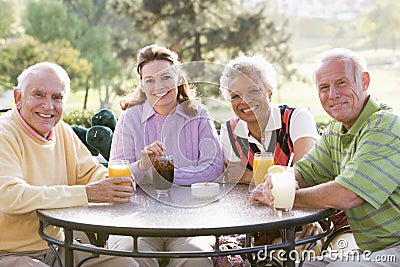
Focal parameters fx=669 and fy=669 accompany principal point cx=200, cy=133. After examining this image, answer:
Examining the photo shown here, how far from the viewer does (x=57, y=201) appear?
2119 millimetres

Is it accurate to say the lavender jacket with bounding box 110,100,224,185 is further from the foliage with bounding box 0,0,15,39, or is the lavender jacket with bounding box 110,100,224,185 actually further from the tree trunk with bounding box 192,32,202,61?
the foliage with bounding box 0,0,15,39

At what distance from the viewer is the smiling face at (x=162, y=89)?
2.36m

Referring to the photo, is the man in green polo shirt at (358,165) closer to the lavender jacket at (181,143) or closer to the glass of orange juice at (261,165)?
the glass of orange juice at (261,165)

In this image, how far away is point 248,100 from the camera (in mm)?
2410

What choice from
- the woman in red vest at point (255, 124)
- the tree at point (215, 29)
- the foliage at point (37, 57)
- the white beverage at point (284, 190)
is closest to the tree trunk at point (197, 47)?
the tree at point (215, 29)

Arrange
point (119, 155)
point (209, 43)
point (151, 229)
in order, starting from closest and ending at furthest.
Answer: point (151, 229) < point (119, 155) < point (209, 43)

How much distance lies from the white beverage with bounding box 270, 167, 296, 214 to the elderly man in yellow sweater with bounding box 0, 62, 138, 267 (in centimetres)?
50

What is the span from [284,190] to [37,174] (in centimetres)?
84

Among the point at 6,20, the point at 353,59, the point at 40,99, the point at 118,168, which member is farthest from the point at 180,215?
the point at 6,20

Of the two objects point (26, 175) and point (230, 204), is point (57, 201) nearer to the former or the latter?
point (26, 175)

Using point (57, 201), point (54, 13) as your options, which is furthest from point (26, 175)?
point (54, 13)

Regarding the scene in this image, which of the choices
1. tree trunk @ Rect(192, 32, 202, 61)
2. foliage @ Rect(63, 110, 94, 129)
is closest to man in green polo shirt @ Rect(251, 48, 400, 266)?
foliage @ Rect(63, 110, 94, 129)

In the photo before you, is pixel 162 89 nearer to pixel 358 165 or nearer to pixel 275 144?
pixel 275 144

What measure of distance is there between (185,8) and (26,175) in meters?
6.37
